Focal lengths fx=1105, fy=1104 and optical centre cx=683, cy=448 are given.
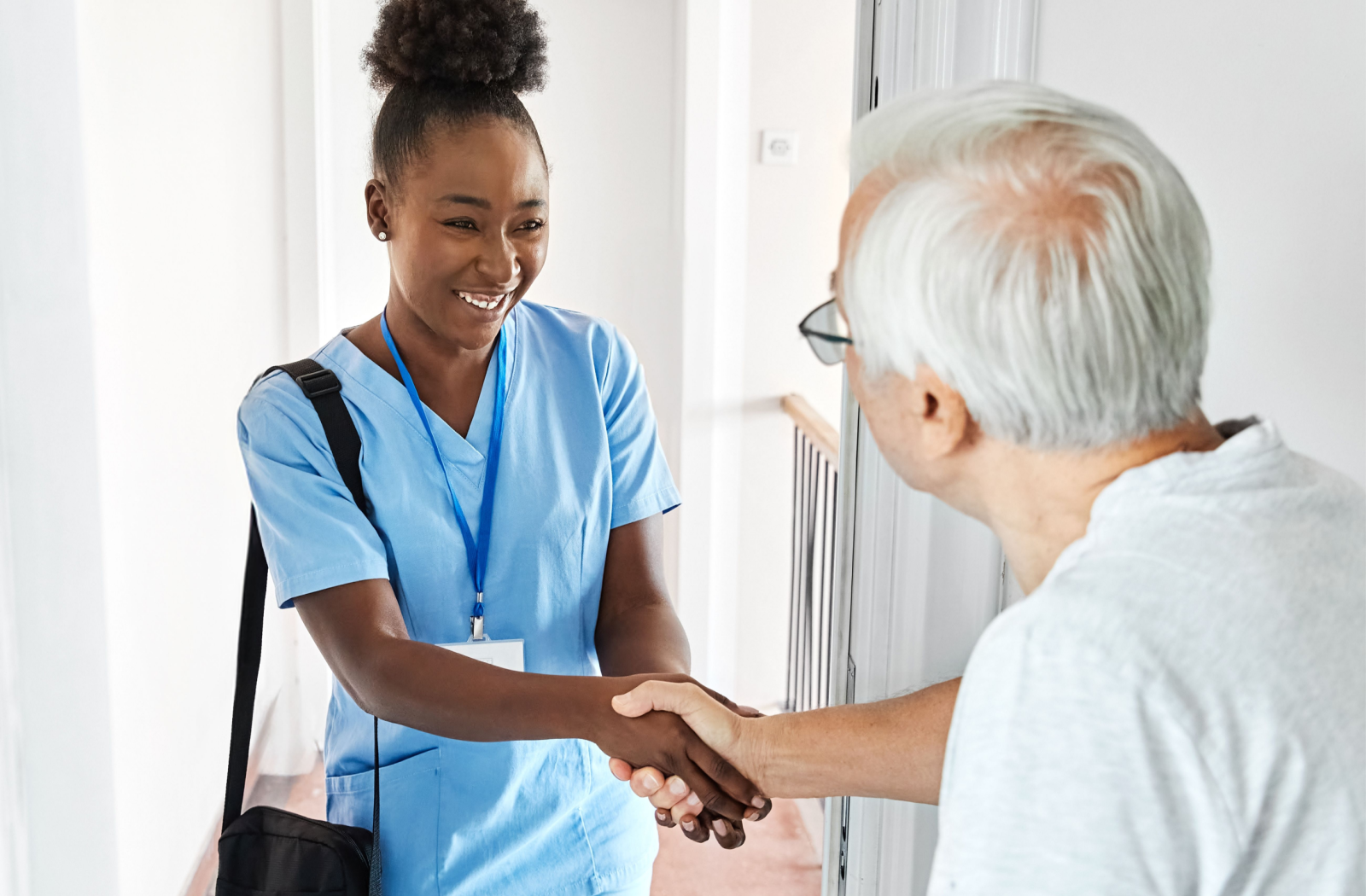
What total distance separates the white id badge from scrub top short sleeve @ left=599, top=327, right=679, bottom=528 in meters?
0.17

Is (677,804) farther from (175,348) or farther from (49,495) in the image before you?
(175,348)

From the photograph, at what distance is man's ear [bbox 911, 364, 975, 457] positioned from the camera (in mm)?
612

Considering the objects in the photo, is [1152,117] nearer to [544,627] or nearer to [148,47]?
[544,627]

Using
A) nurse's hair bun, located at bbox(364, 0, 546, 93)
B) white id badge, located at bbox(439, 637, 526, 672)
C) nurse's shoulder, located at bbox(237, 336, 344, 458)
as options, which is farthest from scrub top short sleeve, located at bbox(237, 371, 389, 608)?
nurse's hair bun, located at bbox(364, 0, 546, 93)

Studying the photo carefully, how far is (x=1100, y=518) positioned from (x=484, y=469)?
700 millimetres

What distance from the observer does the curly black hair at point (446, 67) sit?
1.08 m

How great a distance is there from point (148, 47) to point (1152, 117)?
1.48 metres

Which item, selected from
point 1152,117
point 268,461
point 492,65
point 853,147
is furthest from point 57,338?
point 1152,117

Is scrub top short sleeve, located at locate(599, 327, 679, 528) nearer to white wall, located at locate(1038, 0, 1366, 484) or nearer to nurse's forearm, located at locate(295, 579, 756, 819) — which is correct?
nurse's forearm, located at locate(295, 579, 756, 819)

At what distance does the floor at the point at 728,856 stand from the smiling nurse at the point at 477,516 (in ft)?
4.55

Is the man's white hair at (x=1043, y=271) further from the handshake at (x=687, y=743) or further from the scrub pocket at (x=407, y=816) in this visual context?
the scrub pocket at (x=407, y=816)

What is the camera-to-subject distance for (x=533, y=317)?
1.21 meters

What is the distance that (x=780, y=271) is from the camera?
2.97 meters

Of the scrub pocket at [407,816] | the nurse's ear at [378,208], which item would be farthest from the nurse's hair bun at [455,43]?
the scrub pocket at [407,816]
